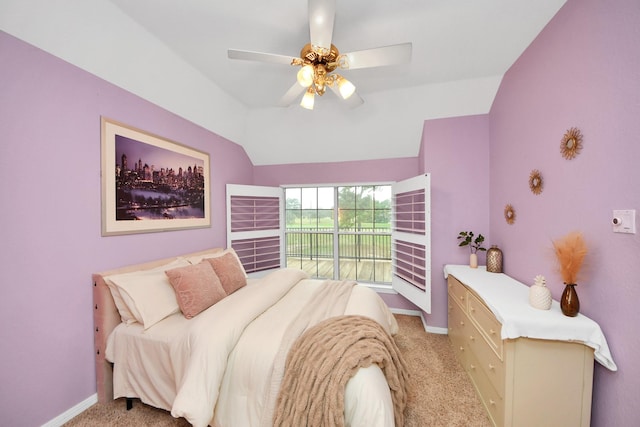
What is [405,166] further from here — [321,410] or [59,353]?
[59,353]

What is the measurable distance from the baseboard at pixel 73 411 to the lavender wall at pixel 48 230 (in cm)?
3

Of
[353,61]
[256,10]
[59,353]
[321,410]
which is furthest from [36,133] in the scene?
[321,410]

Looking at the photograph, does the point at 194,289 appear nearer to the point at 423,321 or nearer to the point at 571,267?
the point at 571,267

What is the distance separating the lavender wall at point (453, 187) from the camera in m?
2.67

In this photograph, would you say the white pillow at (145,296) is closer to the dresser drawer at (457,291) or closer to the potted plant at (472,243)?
the dresser drawer at (457,291)

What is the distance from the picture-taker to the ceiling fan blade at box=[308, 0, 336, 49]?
1231mm

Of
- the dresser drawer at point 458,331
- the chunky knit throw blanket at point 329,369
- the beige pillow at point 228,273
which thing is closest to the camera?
the chunky knit throw blanket at point 329,369

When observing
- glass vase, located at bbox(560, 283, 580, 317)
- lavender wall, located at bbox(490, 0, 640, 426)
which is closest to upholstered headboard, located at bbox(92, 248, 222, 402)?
glass vase, located at bbox(560, 283, 580, 317)

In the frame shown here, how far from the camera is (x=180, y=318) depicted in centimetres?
173

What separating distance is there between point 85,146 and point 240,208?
6.06 feet

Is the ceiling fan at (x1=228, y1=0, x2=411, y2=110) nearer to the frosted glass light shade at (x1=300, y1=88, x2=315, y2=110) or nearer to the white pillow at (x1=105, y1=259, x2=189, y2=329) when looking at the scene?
the frosted glass light shade at (x1=300, y1=88, x2=315, y2=110)

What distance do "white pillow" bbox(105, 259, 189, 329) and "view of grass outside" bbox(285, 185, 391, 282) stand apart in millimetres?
2384

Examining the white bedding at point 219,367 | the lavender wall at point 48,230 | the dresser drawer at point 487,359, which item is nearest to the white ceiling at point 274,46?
the lavender wall at point 48,230

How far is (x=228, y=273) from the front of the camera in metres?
2.22
